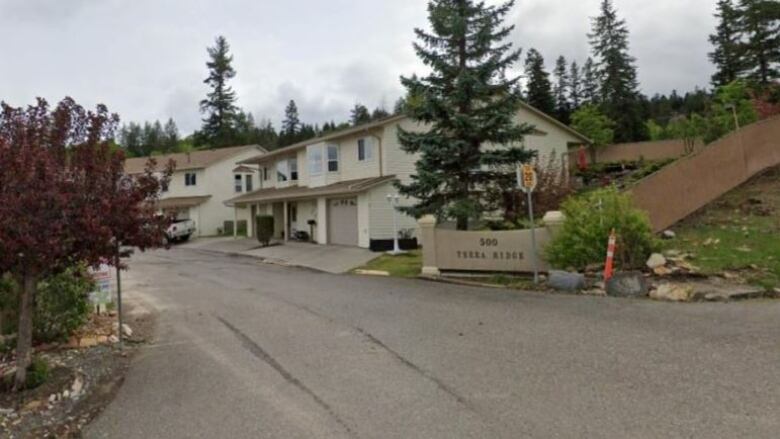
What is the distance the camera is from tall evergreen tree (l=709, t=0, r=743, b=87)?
5562cm

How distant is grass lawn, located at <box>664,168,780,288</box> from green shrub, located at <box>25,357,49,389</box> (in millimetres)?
12090

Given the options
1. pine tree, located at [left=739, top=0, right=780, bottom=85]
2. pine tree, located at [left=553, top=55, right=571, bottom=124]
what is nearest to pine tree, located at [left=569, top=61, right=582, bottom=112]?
pine tree, located at [left=553, top=55, right=571, bottom=124]

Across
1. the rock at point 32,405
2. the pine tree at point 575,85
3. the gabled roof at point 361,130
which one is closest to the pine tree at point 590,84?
the pine tree at point 575,85

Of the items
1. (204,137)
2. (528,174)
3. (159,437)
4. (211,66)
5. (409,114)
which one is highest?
(211,66)

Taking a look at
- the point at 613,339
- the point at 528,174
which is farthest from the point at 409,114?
the point at 613,339

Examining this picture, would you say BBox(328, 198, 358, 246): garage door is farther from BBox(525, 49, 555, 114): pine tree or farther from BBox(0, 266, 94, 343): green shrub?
BBox(525, 49, 555, 114): pine tree

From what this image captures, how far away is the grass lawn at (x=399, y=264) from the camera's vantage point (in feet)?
59.4

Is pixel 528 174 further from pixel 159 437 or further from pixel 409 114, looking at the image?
pixel 159 437

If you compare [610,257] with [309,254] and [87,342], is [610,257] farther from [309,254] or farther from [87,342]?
[309,254]

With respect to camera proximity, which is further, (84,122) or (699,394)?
(84,122)

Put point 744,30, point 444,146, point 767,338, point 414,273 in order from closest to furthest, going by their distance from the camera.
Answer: point 767,338, point 414,273, point 444,146, point 744,30

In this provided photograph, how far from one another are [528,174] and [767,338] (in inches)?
275

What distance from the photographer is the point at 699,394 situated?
5.66 m

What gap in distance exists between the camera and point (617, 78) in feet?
212
